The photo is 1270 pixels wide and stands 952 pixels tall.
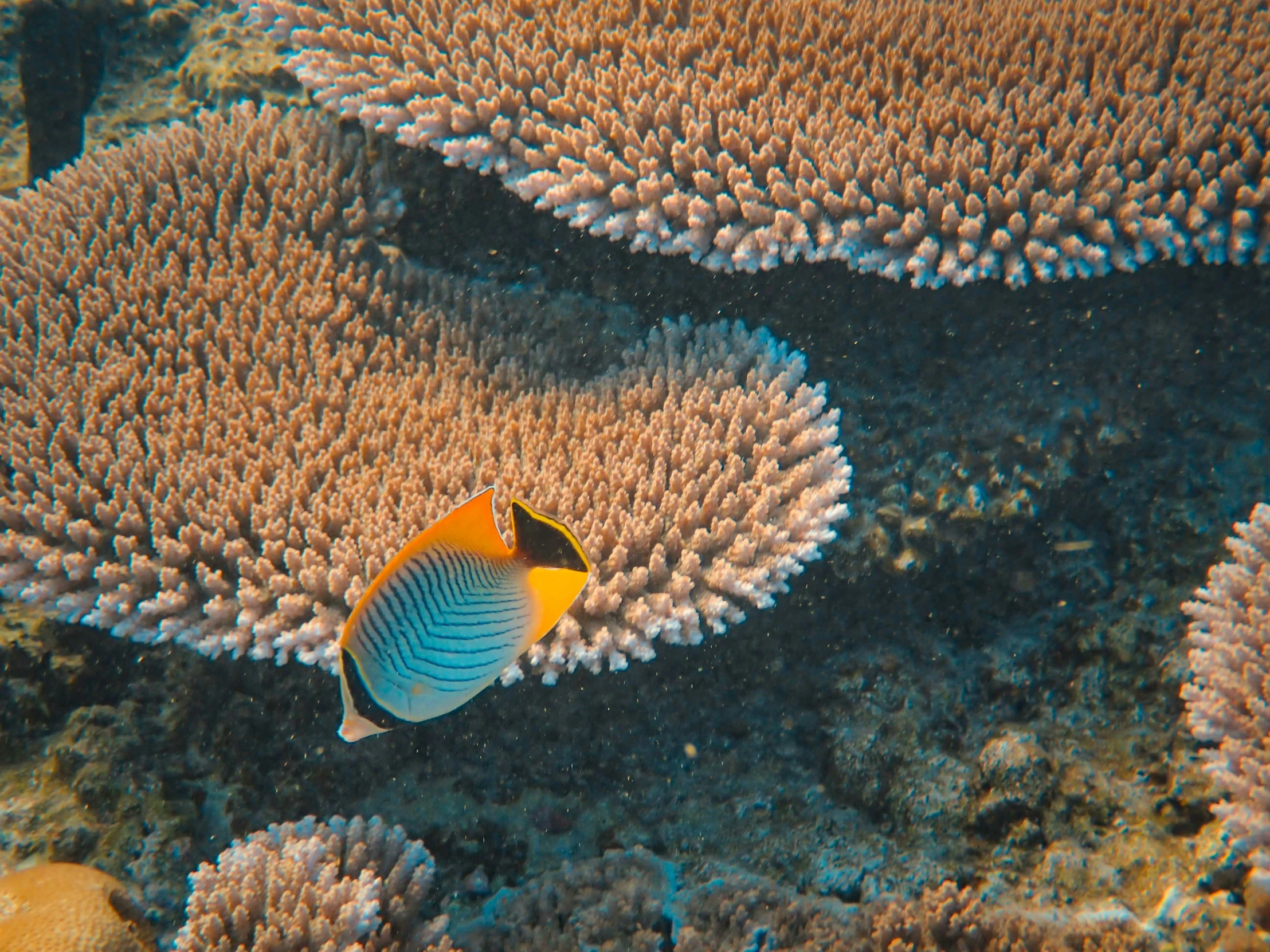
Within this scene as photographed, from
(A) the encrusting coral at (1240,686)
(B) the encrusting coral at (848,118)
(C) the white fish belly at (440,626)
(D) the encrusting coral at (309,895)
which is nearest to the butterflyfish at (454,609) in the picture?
(C) the white fish belly at (440,626)

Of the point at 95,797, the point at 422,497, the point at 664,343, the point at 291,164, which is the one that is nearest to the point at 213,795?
the point at 95,797

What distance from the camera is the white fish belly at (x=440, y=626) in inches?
62.4

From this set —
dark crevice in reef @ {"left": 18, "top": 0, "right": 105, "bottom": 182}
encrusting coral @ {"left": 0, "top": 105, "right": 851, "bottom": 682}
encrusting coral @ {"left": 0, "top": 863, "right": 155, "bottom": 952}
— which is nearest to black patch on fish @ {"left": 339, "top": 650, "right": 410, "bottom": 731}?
encrusting coral @ {"left": 0, "top": 105, "right": 851, "bottom": 682}

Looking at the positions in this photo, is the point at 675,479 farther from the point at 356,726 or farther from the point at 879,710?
the point at 356,726

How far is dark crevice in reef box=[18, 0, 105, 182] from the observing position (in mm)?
4961

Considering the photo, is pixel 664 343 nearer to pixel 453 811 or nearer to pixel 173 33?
pixel 453 811

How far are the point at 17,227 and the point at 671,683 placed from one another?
3634mm

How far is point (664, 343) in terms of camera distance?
3.36 m

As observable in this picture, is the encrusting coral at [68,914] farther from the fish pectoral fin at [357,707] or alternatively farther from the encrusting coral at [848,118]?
the encrusting coral at [848,118]

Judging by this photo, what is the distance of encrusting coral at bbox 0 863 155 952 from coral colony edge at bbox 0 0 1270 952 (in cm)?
2

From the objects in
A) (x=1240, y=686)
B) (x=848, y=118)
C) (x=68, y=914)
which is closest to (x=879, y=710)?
(x=1240, y=686)

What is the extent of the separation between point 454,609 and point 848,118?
2.65 m

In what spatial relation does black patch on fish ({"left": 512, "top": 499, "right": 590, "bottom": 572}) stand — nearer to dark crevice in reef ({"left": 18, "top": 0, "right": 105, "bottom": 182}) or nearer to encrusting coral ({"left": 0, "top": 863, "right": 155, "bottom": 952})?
encrusting coral ({"left": 0, "top": 863, "right": 155, "bottom": 952})

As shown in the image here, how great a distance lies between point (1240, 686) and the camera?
2.31 meters
